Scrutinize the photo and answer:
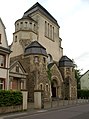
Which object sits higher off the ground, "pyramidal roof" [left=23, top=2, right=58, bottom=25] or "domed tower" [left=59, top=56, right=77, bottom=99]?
"pyramidal roof" [left=23, top=2, right=58, bottom=25]

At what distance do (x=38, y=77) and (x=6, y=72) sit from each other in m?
10.4

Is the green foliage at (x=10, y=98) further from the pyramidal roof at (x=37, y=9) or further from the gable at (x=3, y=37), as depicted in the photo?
the pyramidal roof at (x=37, y=9)

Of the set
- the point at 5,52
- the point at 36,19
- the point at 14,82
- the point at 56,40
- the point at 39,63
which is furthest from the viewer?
the point at 56,40

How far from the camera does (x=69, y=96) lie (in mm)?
51344

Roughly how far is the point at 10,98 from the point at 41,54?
2130 cm

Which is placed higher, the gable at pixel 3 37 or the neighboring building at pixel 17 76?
the gable at pixel 3 37

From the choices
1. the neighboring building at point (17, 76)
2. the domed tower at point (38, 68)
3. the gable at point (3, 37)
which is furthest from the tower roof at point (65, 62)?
the gable at point (3, 37)

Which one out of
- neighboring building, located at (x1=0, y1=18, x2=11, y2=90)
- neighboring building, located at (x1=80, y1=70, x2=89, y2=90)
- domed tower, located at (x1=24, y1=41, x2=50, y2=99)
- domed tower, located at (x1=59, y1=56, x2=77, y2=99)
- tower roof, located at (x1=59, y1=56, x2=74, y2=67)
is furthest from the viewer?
neighboring building, located at (x1=80, y1=70, x2=89, y2=90)

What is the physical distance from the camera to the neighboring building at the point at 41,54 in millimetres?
42062

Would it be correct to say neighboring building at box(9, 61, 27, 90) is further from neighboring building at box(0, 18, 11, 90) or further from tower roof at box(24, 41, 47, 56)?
neighboring building at box(0, 18, 11, 90)

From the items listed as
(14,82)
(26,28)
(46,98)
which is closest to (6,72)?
(14,82)

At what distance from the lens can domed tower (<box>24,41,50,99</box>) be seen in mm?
41062

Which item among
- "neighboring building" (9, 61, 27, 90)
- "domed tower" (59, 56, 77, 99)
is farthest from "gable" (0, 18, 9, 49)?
"domed tower" (59, 56, 77, 99)

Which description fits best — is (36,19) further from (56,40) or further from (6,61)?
(6,61)
